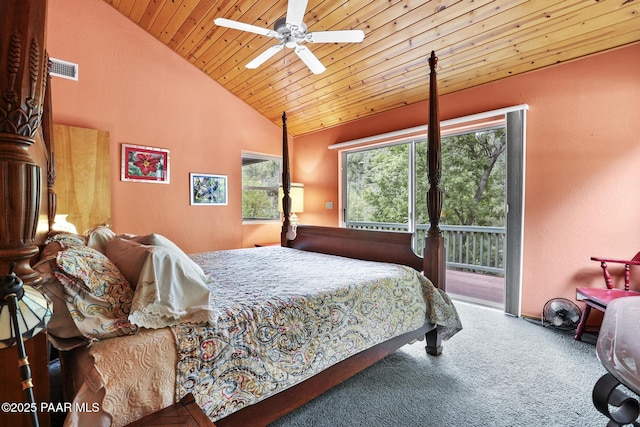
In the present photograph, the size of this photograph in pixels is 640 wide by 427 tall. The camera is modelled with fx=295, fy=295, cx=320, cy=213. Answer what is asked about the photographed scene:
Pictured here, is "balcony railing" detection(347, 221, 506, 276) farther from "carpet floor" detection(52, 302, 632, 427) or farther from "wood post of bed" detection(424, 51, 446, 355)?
"wood post of bed" detection(424, 51, 446, 355)

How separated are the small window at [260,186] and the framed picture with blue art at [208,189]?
1.27 feet

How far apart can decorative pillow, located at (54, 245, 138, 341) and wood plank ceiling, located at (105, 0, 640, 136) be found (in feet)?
8.91

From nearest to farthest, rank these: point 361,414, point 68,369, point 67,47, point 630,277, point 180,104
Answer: point 68,369 < point 361,414 < point 630,277 < point 67,47 < point 180,104

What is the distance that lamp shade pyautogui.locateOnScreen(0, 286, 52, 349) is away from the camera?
0.56 metres

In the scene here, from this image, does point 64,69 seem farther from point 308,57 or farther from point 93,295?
point 93,295

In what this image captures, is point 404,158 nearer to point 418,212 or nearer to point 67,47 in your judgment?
point 418,212

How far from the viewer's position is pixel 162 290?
1.16 meters

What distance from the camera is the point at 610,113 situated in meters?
2.50

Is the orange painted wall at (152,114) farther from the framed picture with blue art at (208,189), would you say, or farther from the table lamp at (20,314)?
the table lamp at (20,314)

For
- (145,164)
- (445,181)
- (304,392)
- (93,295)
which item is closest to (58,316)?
(93,295)

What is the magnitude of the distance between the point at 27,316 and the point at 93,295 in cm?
52

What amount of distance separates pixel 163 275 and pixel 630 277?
3451 millimetres

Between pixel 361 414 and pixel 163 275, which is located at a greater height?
pixel 163 275

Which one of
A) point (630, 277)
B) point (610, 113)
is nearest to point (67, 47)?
point (610, 113)
